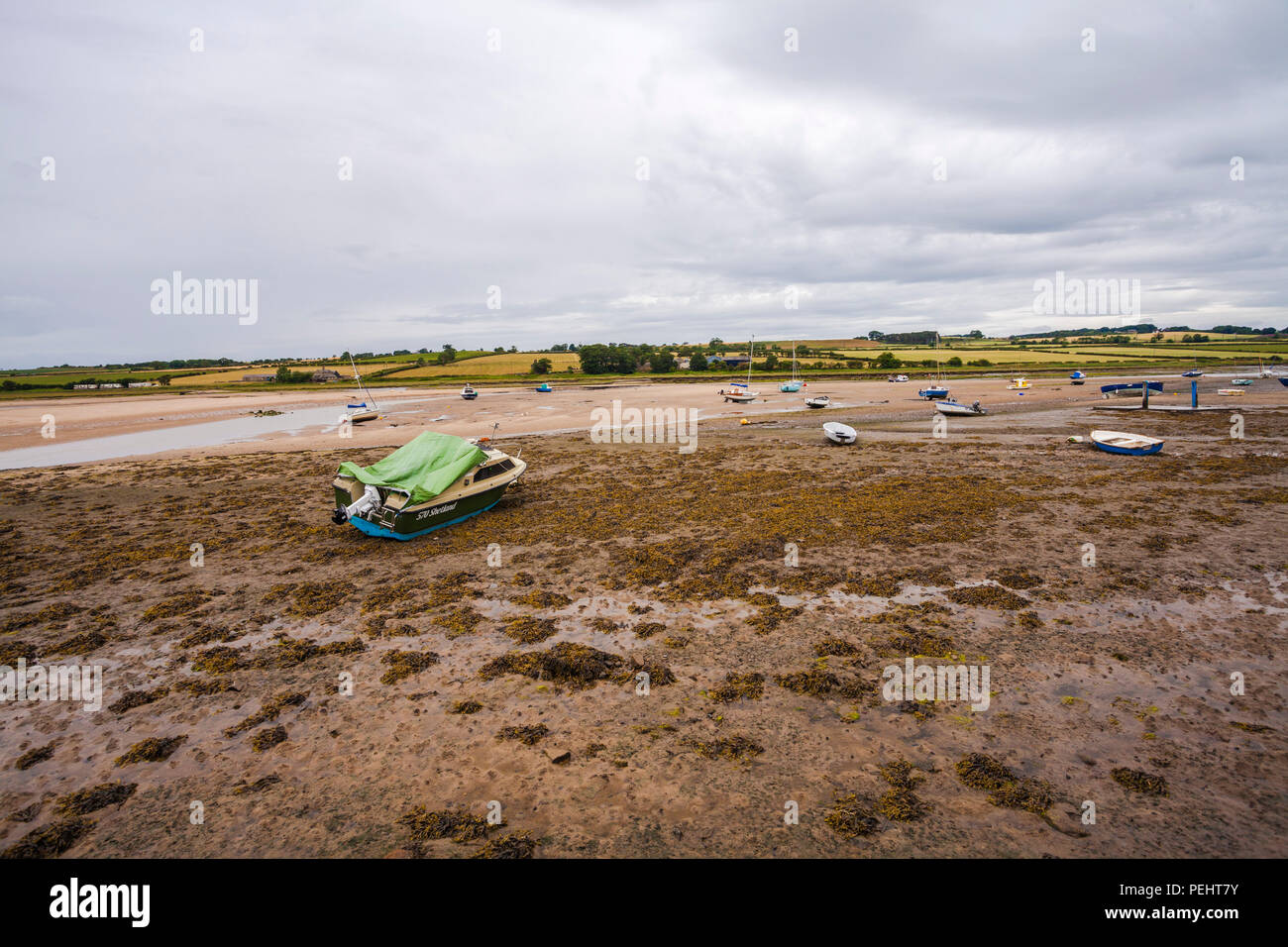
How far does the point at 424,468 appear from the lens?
17797 mm

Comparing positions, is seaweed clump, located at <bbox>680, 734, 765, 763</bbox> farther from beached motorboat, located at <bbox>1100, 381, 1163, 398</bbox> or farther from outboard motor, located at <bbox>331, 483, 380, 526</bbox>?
beached motorboat, located at <bbox>1100, 381, 1163, 398</bbox>

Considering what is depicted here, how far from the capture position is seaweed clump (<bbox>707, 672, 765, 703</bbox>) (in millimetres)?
8617

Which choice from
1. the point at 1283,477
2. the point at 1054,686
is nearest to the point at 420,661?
the point at 1054,686

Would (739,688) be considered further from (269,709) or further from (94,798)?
(94,798)

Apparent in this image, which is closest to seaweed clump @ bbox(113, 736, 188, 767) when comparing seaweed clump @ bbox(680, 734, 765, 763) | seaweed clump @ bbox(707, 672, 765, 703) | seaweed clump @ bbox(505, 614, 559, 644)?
seaweed clump @ bbox(505, 614, 559, 644)

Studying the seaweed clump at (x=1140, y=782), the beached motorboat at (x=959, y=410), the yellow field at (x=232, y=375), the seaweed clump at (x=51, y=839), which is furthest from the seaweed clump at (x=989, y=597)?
the yellow field at (x=232, y=375)

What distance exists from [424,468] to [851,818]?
15931 mm

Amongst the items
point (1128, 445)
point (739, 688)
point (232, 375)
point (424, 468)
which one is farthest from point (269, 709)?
point (232, 375)

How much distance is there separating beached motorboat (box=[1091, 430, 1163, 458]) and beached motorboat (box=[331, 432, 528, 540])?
31.1 meters

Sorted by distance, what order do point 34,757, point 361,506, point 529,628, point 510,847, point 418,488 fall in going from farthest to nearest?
1. point 418,488
2. point 361,506
3. point 529,628
4. point 34,757
5. point 510,847

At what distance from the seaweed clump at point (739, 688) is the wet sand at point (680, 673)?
6cm

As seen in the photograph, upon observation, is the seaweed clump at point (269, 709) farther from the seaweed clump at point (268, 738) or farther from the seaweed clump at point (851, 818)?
the seaweed clump at point (851, 818)
